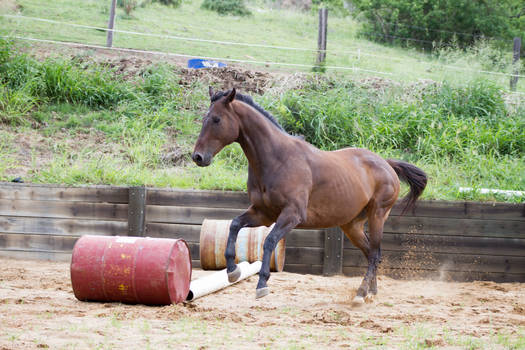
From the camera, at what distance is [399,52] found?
20.4 meters

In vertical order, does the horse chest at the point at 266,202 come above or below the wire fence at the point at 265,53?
below

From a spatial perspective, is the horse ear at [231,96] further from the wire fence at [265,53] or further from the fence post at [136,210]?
the wire fence at [265,53]

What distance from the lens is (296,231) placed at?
282 inches

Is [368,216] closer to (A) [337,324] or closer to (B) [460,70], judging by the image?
(A) [337,324]

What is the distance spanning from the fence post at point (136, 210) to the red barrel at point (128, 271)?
2176mm

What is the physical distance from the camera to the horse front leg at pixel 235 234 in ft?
16.1

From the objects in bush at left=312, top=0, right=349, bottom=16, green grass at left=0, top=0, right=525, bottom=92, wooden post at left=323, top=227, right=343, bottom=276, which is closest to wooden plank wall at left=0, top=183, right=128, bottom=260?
wooden post at left=323, top=227, right=343, bottom=276

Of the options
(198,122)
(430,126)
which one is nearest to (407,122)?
(430,126)

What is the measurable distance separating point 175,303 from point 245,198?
258 centimetres

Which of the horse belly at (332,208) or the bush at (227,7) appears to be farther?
the bush at (227,7)

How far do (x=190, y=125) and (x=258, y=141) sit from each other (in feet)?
17.2

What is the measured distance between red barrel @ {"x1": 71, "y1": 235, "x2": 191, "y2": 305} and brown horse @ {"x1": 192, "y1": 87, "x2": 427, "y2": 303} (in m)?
0.54

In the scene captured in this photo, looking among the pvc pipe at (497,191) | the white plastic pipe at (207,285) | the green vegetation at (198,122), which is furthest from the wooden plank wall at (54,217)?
the pvc pipe at (497,191)

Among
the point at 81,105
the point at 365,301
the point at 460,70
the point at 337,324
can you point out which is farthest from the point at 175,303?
the point at 460,70
